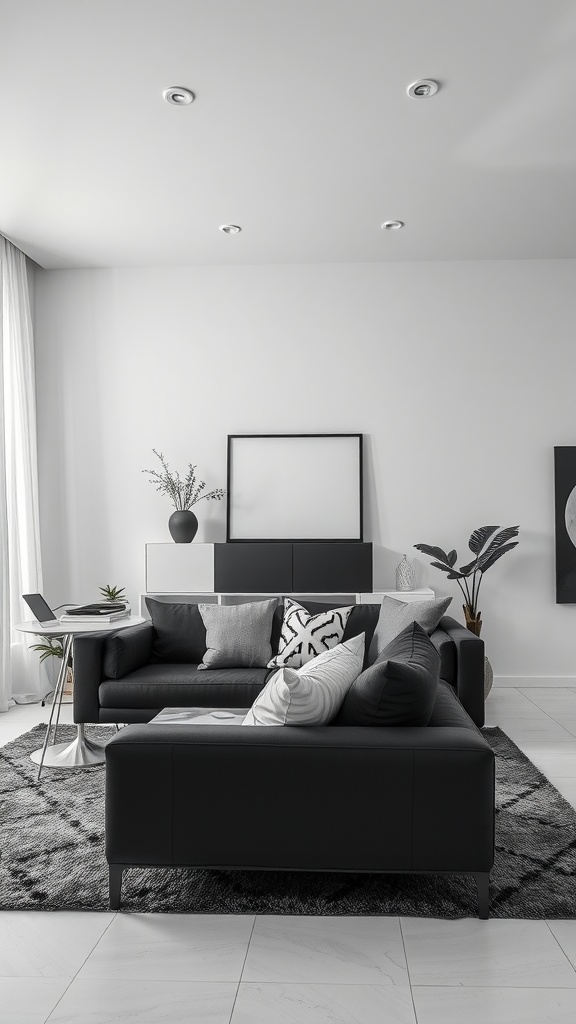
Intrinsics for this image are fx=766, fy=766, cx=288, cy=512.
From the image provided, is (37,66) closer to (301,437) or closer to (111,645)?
(111,645)

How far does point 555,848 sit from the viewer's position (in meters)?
2.76

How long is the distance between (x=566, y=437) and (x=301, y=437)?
194 centimetres

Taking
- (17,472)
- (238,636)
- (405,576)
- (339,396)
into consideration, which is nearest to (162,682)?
(238,636)

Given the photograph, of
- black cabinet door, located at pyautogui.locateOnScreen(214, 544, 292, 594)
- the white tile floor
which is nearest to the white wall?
black cabinet door, located at pyautogui.locateOnScreen(214, 544, 292, 594)

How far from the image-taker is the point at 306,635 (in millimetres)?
3986

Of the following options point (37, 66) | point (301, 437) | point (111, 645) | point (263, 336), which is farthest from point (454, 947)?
point (263, 336)

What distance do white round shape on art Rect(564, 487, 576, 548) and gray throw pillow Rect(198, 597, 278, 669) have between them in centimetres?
249

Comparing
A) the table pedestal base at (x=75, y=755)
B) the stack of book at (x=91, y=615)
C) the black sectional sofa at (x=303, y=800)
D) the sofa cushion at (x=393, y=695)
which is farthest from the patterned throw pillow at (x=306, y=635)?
the black sectional sofa at (x=303, y=800)

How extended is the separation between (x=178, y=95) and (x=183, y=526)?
9.12 ft

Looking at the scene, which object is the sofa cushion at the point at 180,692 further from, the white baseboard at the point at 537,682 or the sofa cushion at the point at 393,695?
the white baseboard at the point at 537,682

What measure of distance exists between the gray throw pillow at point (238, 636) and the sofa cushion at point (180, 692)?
0.21m

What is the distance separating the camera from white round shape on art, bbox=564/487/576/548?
5.54 m

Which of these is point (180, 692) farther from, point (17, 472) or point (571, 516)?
point (571, 516)

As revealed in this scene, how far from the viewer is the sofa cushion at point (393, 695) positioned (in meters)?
2.33
